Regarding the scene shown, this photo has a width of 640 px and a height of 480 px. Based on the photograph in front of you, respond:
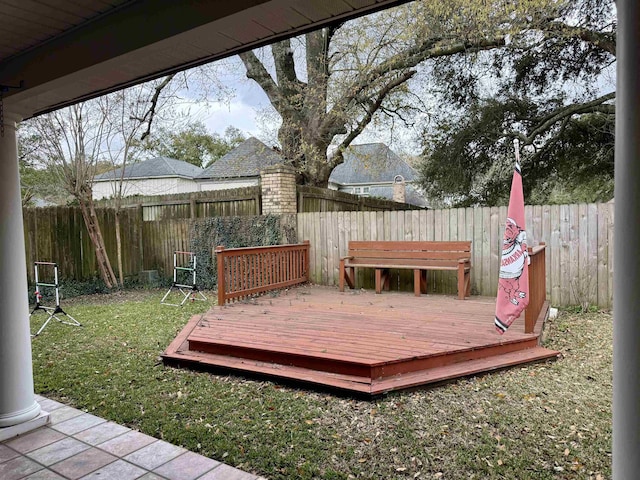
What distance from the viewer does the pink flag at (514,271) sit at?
4133 millimetres

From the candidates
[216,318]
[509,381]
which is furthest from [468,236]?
[216,318]

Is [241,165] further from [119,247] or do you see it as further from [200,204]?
[119,247]

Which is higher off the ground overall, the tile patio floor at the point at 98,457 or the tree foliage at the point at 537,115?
the tree foliage at the point at 537,115

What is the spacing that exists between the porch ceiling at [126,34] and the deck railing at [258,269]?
11.6ft

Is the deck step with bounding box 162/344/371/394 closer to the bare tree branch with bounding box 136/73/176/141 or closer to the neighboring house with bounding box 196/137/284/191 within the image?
the bare tree branch with bounding box 136/73/176/141

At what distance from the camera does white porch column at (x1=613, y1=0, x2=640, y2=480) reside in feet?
3.63

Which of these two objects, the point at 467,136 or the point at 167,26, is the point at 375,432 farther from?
the point at 467,136

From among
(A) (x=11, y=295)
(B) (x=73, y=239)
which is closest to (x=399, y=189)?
(B) (x=73, y=239)

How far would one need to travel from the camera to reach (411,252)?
669cm

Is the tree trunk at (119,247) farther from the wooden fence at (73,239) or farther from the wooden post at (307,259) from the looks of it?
the wooden post at (307,259)

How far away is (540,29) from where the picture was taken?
748 centimetres

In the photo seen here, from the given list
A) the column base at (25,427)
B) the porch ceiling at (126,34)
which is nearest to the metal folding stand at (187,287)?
the column base at (25,427)

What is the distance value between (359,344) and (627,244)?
289 cm

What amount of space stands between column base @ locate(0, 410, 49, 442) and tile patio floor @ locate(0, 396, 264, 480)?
0.02 meters
